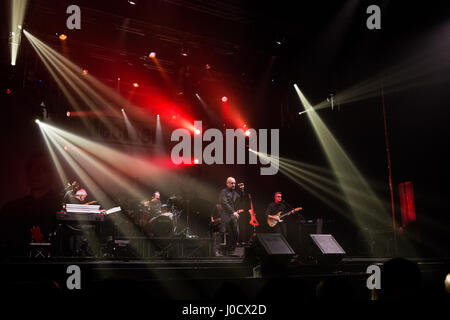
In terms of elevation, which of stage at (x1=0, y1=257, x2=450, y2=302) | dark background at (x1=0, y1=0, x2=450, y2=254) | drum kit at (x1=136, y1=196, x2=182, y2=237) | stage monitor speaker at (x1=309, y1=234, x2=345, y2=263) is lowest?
stage at (x1=0, y1=257, x2=450, y2=302)

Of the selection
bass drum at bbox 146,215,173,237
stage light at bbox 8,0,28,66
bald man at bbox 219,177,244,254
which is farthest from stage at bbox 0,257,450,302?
stage light at bbox 8,0,28,66

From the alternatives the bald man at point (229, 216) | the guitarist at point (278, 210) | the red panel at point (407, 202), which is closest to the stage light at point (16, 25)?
the bald man at point (229, 216)

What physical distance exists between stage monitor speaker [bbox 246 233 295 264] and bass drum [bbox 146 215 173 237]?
13.9 ft

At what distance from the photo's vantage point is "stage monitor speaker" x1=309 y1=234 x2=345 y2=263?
193 inches

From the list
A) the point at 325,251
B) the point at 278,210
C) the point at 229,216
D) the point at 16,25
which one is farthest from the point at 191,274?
the point at 16,25

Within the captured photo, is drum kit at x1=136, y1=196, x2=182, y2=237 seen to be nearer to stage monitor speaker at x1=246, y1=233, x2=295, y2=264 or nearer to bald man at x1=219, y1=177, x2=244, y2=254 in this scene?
bald man at x1=219, y1=177, x2=244, y2=254

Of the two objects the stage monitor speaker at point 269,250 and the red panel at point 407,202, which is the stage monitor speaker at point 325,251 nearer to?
the stage monitor speaker at point 269,250

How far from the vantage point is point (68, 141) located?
10.9m

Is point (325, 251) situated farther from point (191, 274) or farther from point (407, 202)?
point (407, 202)

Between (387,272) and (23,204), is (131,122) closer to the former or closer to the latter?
(23,204)

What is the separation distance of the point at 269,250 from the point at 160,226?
183 inches

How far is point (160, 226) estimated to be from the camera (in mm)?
8664

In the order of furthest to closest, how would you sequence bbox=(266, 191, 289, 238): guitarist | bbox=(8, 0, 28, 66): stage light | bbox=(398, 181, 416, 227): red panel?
bbox=(266, 191, 289, 238): guitarist < bbox=(398, 181, 416, 227): red panel < bbox=(8, 0, 28, 66): stage light
